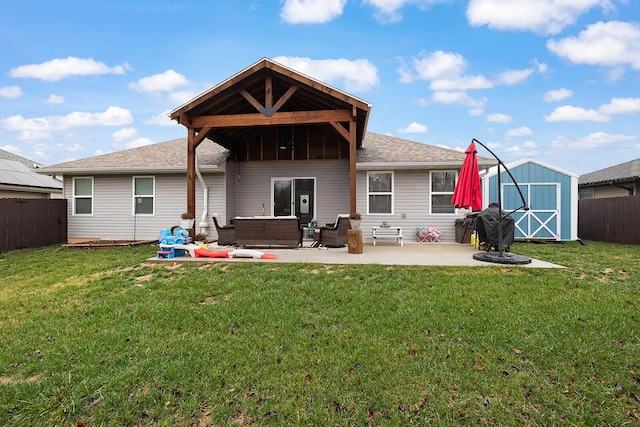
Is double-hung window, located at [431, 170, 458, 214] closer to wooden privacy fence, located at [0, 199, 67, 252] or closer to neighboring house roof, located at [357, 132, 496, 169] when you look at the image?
neighboring house roof, located at [357, 132, 496, 169]

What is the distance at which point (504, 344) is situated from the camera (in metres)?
3.17

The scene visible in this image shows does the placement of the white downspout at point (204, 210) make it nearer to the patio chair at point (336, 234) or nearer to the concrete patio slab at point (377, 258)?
the concrete patio slab at point (377, 258)

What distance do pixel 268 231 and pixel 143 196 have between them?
5890mm

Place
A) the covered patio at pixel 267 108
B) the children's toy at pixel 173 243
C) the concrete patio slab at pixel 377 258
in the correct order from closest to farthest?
the concrete patio slab at pixel 377 258 < the children's toy at pixel 173 243 < the covered patio at pixel 267 108

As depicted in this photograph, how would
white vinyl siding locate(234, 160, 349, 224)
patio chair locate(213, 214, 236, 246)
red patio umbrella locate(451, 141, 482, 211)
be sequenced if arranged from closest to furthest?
red patio umbrella locate(451, 141, 482, 211) < patio chair locate(213, 214, 236, 246) < white vinyl siding locate(234, 160, 349, 224)

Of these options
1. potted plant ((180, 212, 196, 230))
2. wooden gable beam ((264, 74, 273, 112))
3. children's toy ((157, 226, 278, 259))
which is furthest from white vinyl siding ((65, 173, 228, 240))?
wooden gable beam ((264, 74, 273, 112))

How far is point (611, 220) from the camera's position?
11.8m

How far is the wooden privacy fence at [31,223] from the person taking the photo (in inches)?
367

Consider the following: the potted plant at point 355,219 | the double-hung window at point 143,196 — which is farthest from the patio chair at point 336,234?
the double-hung window at point 143,196

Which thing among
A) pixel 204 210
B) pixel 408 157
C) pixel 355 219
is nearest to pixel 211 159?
pixel 204 210

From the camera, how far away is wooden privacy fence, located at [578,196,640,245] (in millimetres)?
10978

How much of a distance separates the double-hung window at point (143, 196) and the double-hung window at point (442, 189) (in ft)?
31.8

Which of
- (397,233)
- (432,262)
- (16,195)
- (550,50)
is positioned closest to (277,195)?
(397,233)

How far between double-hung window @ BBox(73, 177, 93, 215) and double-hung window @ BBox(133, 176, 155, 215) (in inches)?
68.5
